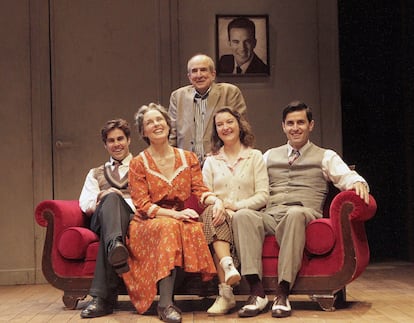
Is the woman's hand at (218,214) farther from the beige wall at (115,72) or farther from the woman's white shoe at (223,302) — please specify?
the beige wall at (115,72)

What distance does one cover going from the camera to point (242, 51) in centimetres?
582

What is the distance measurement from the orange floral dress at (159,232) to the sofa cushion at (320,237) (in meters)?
0.52

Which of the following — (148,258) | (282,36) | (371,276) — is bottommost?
(371,276)

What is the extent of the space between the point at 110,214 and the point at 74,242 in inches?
13.1

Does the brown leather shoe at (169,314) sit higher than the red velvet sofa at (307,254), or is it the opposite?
the red velvet sofa at (307,254)

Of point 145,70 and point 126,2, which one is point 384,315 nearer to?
point 145,70

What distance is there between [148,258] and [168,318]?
388 mm

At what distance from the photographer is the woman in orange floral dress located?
11.8ft

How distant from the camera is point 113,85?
5.80 m

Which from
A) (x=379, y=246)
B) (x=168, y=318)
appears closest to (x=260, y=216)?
(x=168, y=318)

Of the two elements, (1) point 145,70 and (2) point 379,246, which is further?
(2) point 379,246

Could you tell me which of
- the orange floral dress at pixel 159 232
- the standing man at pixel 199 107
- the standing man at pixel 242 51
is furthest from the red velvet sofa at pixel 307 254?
the standing man at pixel 242 51

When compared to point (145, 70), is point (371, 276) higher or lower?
lower

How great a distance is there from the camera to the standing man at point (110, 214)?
3695 mm
